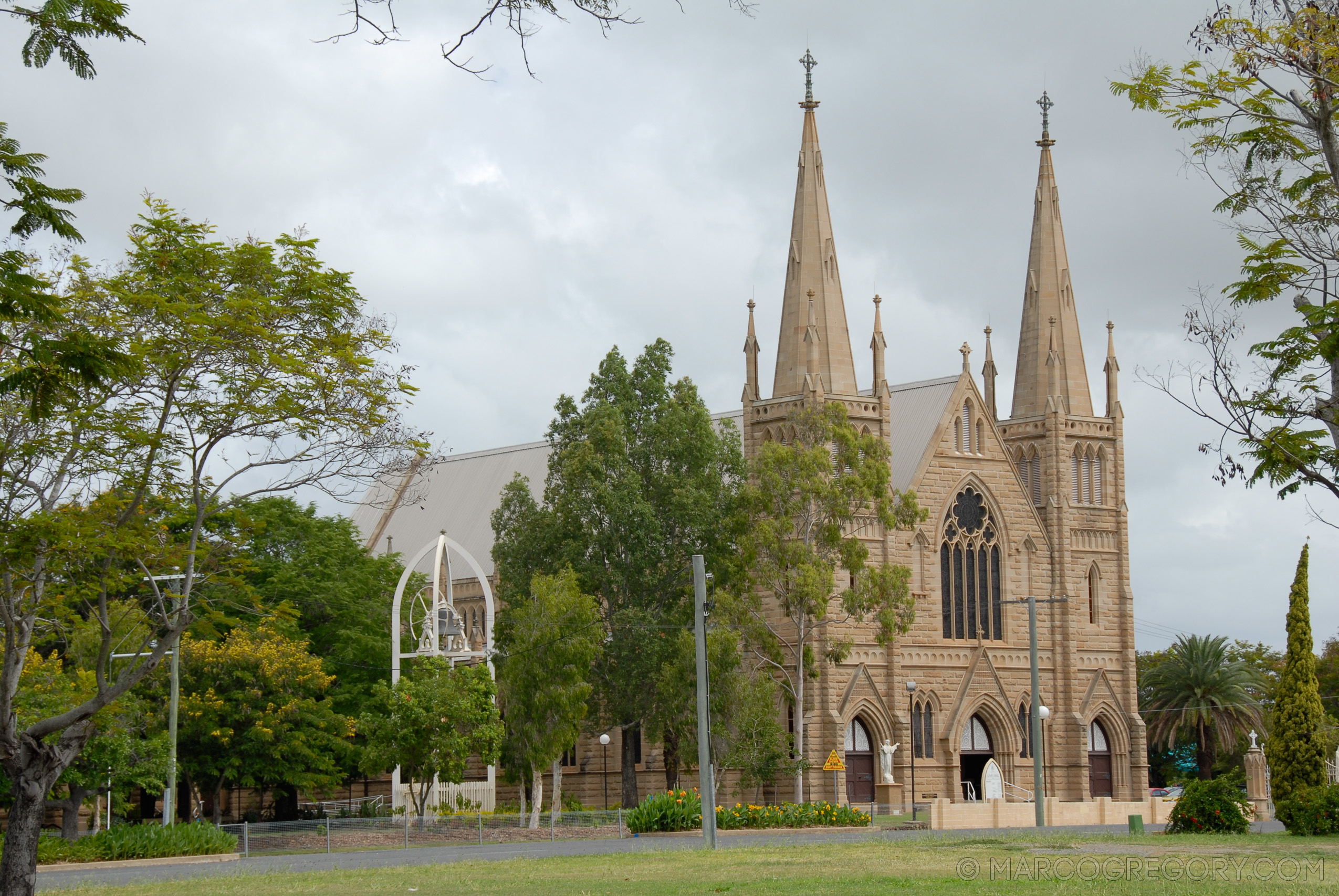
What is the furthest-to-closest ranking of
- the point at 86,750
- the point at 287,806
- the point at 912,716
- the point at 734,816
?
the point at 287,806 → the point at 912,716 → the point at 734,816 → the point at 86,750

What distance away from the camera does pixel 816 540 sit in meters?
49.7

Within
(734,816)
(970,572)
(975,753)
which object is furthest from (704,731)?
(970,572)

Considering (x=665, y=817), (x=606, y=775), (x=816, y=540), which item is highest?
(x=816, y=540)

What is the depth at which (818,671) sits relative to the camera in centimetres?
5081

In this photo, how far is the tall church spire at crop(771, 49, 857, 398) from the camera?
184 ft

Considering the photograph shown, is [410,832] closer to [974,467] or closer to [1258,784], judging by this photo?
[1258,784]

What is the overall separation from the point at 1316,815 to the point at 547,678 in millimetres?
20315

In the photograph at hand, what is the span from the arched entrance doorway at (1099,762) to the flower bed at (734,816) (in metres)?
16.4

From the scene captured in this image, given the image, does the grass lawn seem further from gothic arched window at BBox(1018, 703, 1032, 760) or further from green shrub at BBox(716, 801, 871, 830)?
gothic arched window at BBox(1018, 703, 1032, 760)

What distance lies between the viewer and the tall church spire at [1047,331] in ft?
198

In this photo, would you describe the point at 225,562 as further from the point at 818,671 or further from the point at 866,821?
the point at 818,671

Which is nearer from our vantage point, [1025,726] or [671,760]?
[671,760]

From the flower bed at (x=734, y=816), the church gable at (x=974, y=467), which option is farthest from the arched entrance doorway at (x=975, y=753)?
the flower bed at (x=734, y=816)

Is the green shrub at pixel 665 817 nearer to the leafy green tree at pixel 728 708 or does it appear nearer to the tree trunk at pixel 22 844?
the leafy green tree at pixel 728 708
